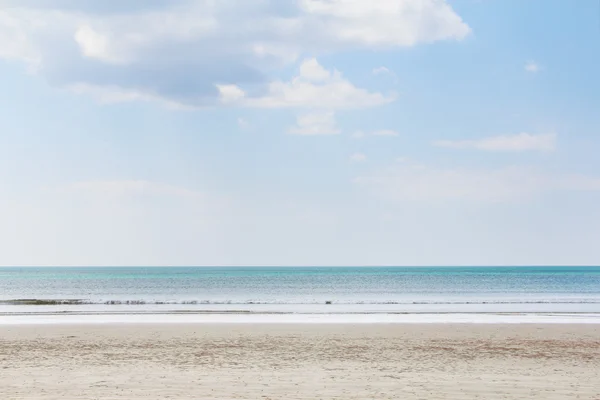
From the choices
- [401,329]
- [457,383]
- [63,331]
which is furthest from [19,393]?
[401,329]

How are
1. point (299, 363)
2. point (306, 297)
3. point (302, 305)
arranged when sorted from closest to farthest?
point (299, 363) → point (302, 305) → point (306, 297)

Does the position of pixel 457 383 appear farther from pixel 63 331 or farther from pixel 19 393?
pixel 63 331

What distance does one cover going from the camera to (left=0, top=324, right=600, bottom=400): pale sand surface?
42.6ft

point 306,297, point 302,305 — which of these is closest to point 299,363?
point 302,305

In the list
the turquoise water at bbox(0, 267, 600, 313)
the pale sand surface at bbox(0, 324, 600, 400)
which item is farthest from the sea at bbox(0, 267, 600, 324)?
the pale sand surface at bbox(0, 324, 600, 400)

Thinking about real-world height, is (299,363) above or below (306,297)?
above

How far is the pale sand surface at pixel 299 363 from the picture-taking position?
12984 millimetres

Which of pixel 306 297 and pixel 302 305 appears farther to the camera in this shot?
pixel 306 297

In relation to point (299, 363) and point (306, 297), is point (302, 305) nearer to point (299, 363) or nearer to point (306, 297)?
point (306, 297)

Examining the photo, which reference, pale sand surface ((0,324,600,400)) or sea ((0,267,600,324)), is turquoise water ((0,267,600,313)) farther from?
pale sand surface ((0,324,600,400))

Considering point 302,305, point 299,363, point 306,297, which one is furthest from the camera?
point 306,297

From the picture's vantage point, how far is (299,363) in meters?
16.6

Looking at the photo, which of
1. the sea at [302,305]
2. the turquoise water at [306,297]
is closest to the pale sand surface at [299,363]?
the sea at [302,305]

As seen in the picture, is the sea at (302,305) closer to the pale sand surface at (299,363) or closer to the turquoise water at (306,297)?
the turquoise water at (306,297)
